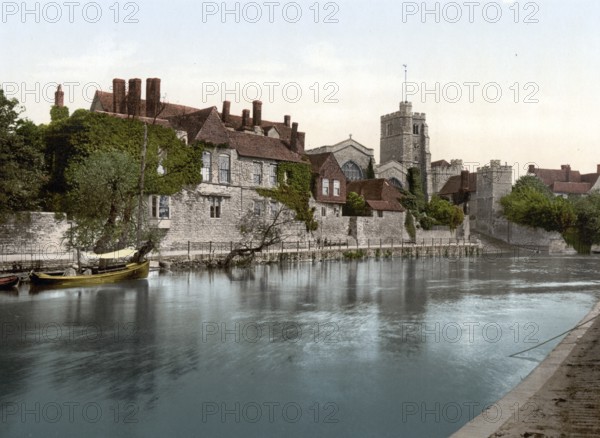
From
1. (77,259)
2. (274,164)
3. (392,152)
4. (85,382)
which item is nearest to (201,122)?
(274,164)

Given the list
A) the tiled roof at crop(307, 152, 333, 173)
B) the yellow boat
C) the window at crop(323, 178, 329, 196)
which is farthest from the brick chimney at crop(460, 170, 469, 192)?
the yellow boat

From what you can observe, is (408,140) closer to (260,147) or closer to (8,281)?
(260,147)

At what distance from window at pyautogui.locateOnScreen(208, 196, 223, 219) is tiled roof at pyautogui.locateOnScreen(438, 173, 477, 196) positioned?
50.6 meters

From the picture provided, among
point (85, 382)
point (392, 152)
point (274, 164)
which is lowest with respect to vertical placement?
point (85, 382)

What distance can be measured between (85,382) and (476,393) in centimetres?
786

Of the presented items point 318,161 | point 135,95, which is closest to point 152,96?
point 135,95

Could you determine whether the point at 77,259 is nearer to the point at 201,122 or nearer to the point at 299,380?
the point at 201,122

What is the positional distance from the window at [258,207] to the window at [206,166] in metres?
4.72

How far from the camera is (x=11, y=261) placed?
2603cm

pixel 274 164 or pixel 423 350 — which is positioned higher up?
pixel 274 164

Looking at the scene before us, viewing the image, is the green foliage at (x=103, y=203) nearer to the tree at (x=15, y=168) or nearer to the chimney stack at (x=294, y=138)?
the tree at (x=15, y=168)

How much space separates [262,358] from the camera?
13.5 m

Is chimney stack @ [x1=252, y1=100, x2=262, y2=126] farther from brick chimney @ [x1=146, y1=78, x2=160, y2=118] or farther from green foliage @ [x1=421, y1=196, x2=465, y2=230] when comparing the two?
green foliage @ [x1=421, y1=196, x2=465, y2=230]

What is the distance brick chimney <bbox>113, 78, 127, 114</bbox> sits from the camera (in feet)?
134
